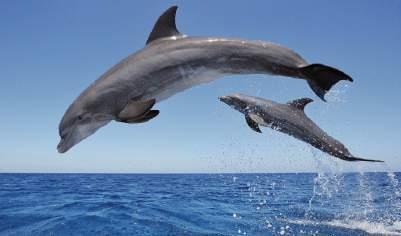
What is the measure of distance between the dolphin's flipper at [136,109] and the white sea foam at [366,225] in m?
12.5

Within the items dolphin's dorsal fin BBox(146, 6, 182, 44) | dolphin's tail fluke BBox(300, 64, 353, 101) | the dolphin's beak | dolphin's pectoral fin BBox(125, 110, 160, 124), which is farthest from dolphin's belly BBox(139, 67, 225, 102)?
the dolphin's beak

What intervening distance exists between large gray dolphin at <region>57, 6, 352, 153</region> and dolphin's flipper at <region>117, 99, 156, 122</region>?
34mm

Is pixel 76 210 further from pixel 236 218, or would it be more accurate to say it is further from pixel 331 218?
pixel 331 218

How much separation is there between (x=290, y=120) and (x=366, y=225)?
33.4ft

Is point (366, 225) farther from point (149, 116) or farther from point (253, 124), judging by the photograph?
point (149, 116)

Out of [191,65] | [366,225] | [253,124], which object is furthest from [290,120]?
[366,225]

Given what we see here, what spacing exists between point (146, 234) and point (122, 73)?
10738mm

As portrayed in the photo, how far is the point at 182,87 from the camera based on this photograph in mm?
4602

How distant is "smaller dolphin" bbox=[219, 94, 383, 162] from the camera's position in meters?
6.96

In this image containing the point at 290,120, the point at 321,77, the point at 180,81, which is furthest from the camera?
the point at 290,120

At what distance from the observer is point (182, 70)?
4.47m

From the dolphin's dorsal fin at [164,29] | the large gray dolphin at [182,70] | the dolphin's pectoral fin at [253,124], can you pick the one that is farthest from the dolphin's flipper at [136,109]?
the dolphin's pectoral fin at [253,124]

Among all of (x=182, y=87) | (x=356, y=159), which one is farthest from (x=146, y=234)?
(x=182, y=87)

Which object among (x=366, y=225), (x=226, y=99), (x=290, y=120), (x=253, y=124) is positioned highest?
(x=226, y=99)
